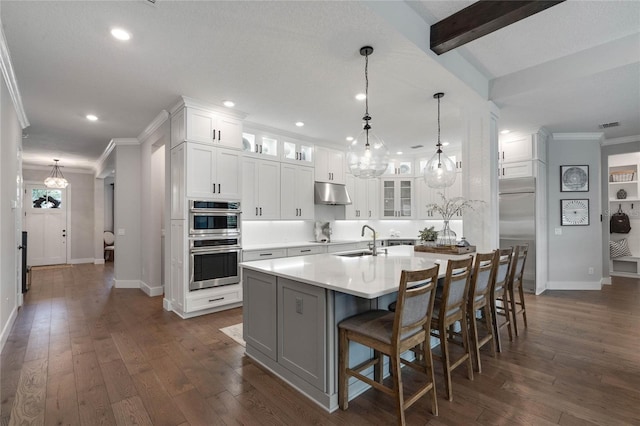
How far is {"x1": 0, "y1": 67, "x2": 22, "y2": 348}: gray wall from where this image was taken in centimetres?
308

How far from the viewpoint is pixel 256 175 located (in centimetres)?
518

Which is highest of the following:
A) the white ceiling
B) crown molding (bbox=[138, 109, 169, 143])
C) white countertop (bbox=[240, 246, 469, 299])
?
the white ceiling

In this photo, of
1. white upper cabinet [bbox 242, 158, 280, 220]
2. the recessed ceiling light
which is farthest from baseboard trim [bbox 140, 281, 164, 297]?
the recessed ceiling light

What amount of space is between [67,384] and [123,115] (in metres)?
3.56

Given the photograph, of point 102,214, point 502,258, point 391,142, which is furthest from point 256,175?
point 102,214

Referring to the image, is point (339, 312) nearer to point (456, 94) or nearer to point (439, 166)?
point (439, 166)

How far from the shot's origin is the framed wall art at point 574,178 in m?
5.61

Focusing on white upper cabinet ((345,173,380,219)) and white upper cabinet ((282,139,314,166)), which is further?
white upper cabinet ((345,173,380,219))

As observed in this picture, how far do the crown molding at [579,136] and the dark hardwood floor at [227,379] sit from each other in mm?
3135

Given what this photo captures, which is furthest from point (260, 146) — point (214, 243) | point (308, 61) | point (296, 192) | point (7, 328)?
point (7, 328)

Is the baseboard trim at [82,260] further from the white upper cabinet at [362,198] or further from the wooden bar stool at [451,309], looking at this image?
the wooden bar stool at [451,309]

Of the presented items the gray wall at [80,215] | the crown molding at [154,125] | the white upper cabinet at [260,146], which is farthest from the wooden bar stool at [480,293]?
the gray wall at [80,215]

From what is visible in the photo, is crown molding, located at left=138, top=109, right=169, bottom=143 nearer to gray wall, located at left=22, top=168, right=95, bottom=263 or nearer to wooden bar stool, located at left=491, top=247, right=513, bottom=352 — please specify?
wooden bar stool, located at left=491, top=247, right=513, bottom=352

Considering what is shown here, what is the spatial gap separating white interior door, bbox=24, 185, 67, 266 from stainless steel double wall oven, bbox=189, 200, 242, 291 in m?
7.43
